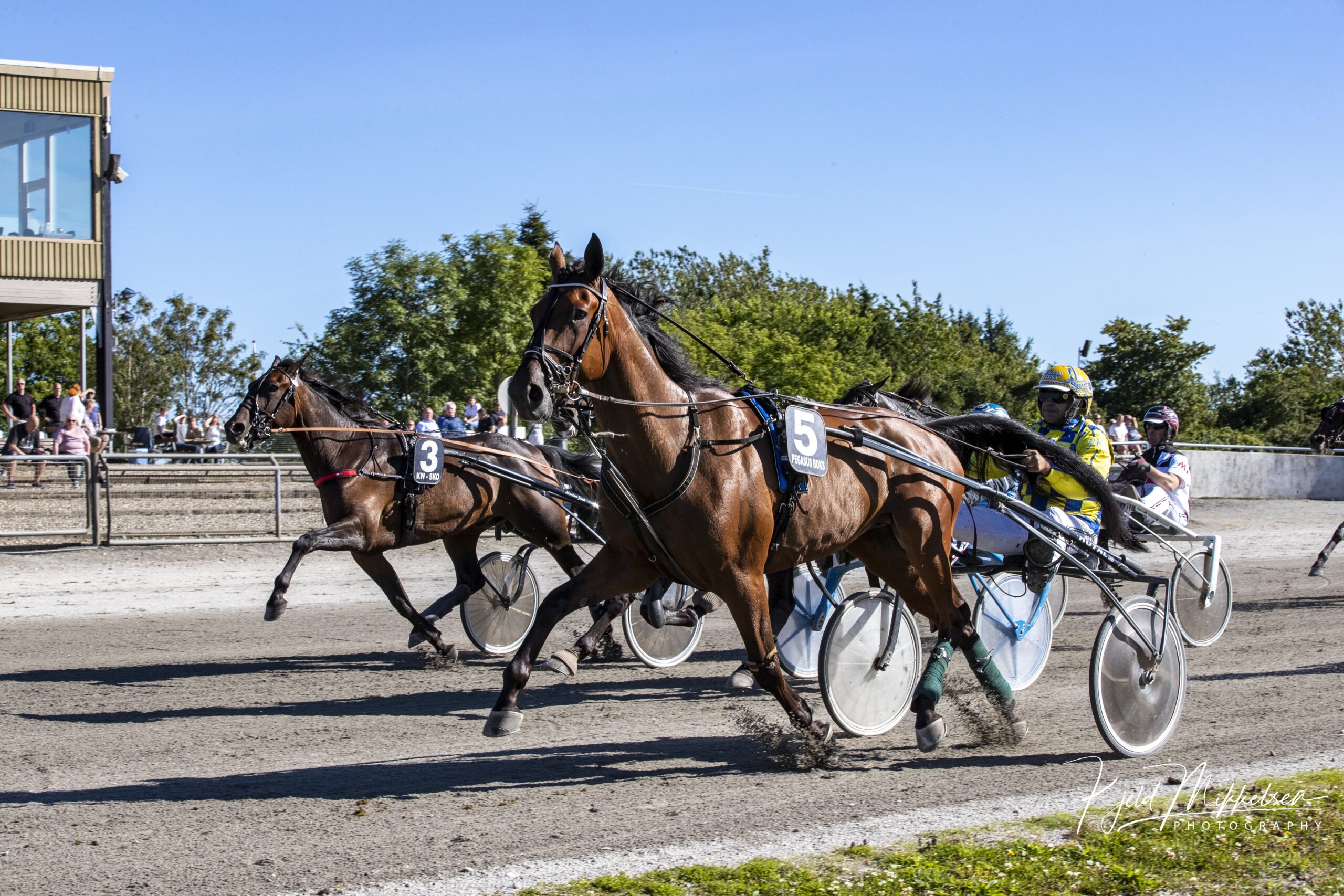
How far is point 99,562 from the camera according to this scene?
40.4ft

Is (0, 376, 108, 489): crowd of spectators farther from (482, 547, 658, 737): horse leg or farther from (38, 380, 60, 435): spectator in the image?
(482, 547, 658, 737): horse leg

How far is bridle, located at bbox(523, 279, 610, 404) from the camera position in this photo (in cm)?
444

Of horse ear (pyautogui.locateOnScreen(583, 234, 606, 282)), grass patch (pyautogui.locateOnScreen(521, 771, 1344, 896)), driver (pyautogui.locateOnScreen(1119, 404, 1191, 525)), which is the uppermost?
horse ear (pyautogui.locateOnScreen(583, 234, 606, 282))

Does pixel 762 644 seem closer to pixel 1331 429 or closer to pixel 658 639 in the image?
pixel 658 639

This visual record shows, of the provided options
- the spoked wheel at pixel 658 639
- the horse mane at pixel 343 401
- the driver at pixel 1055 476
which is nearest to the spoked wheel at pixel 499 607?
the spoked wheel at pixel 658 639

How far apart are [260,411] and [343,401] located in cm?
56

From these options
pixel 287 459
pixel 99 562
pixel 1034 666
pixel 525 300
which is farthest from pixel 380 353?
pixel 1034 666

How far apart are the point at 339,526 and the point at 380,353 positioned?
16.0 metres

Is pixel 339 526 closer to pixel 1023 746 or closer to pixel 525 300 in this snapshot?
pixel 1023 746

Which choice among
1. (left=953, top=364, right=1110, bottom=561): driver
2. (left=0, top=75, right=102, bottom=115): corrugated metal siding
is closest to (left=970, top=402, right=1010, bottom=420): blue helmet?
(left=953, top=364, right=1110, bottom=561): driver

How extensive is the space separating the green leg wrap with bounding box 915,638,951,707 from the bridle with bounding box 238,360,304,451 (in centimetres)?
451

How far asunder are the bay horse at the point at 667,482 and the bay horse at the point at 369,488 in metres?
2.70

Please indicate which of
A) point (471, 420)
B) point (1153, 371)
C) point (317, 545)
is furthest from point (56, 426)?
point (1153, 371)

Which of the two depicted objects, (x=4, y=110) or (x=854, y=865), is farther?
(x=4, y=110)
